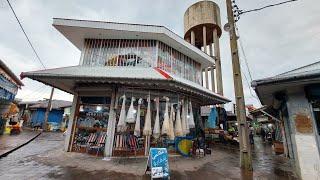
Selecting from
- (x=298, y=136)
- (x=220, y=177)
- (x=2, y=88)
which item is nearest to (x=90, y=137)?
(x=220, y=177)

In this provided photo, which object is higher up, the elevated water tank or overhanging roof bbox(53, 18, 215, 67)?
the elevated water tank

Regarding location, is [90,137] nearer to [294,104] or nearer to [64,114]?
[294,104]

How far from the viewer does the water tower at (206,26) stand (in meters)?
21.6

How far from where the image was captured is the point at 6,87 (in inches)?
530

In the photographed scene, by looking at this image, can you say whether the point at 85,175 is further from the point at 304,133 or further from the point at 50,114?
the point at 50,114

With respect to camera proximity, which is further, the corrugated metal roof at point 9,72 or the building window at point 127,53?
the corrugated metal roof at point 9,72

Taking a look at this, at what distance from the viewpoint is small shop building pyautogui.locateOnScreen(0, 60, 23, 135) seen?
12504mm

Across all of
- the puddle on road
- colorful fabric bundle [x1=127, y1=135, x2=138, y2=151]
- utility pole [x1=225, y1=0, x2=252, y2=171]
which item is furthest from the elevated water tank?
the puddle on road

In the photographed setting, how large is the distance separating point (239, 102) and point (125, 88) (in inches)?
232

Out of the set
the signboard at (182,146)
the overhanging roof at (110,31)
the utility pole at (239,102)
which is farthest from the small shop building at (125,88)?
the utility pole at (239,102)

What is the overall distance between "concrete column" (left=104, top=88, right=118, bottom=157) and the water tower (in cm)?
1466

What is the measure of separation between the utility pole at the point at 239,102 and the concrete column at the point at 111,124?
20.7 ft

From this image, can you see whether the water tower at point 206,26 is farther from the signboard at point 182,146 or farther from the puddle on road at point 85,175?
the puddle on road at point 85,175

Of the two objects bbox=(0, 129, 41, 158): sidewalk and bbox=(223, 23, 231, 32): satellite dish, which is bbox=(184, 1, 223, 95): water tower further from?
bbox=(0, 129, 41, 158): sidewalk
